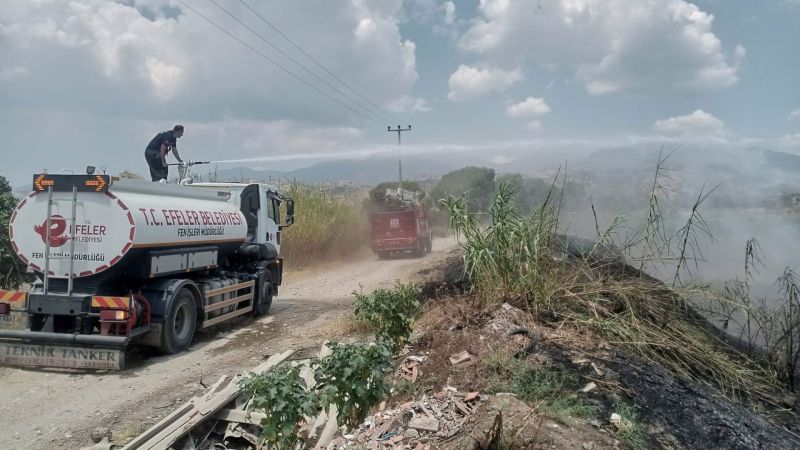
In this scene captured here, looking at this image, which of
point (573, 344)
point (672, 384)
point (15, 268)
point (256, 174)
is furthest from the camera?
point (256, 174)

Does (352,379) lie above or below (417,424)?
above

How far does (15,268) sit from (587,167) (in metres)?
18.0

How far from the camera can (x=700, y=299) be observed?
7.67 metres

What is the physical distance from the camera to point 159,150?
1052 cm

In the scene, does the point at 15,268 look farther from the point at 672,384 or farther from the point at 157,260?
the point at 672,384

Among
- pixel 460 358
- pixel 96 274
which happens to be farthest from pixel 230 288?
pixel 460 358

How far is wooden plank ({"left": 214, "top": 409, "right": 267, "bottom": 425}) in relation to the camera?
16.8 feet

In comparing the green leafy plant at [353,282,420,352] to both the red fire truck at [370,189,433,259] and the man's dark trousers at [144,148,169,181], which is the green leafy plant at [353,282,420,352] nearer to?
the man's dark trousers at [144,148,169,181]

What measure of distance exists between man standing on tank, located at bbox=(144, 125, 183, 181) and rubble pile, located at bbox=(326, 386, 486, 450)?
7.61m

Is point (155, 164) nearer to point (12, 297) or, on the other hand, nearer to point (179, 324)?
point (179, 324)

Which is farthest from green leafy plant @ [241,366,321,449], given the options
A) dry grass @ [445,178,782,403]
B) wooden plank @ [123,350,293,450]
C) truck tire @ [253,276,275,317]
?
truck tire @ [253,276,275,317]

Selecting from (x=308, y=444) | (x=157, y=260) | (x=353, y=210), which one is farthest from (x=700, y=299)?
(x=353, y=210)

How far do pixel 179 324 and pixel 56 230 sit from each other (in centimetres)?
215

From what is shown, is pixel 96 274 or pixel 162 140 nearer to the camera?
pixel 96 274
